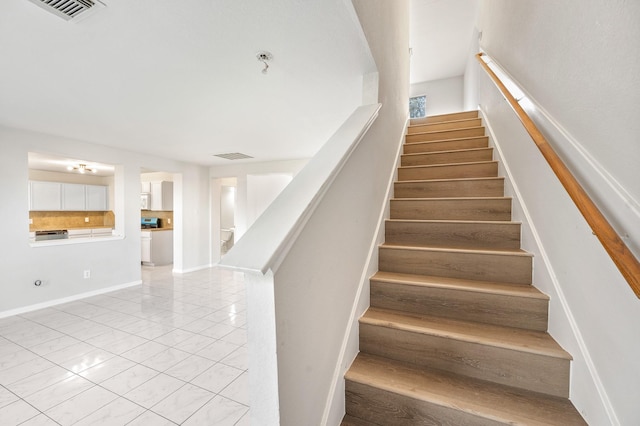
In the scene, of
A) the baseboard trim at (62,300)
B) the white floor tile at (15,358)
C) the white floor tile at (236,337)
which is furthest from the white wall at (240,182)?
the white floor tile at (15,358)

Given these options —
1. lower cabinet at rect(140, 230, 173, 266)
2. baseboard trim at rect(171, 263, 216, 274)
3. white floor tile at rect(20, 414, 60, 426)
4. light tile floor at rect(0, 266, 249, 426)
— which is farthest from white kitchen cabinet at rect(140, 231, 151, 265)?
white floor tile at rect(20, 414, 60, 426)

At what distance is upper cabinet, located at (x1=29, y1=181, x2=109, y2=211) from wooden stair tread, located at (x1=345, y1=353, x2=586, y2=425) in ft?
25.2

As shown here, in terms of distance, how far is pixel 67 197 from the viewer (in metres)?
6.21

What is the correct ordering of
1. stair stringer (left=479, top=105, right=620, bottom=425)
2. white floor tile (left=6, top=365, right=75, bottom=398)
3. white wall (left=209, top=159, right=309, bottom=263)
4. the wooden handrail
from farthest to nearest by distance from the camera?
1. white wall (left=209, top=159, right=309, bottom=263)
2. white floor tile (left=6, top=365, right=75, bottom=398)
3. stair stringer (left=479, top=105, right=620, bottom=425)
4. the wooden handrail

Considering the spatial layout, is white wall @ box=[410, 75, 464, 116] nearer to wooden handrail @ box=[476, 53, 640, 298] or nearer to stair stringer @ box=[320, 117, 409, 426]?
stair stringer @ box=[320, 117, 409, 426]

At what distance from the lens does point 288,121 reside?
11.4ft

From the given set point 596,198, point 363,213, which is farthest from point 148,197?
point 596,198

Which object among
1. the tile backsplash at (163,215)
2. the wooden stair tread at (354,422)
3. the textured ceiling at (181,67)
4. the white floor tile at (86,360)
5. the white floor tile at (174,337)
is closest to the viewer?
the wooden stair tread at (354,422)

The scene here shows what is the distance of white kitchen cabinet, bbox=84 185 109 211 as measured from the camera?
6.62 m

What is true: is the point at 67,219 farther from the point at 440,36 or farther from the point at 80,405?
the point at 440,36

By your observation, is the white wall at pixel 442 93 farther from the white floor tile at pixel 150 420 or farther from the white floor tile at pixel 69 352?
the white floor tile at pixel 69 352

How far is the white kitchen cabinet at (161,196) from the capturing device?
714 centimetres

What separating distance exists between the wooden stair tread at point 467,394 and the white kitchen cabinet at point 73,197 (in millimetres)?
7756

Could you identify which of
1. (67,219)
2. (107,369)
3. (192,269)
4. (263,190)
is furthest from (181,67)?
(67,219)
